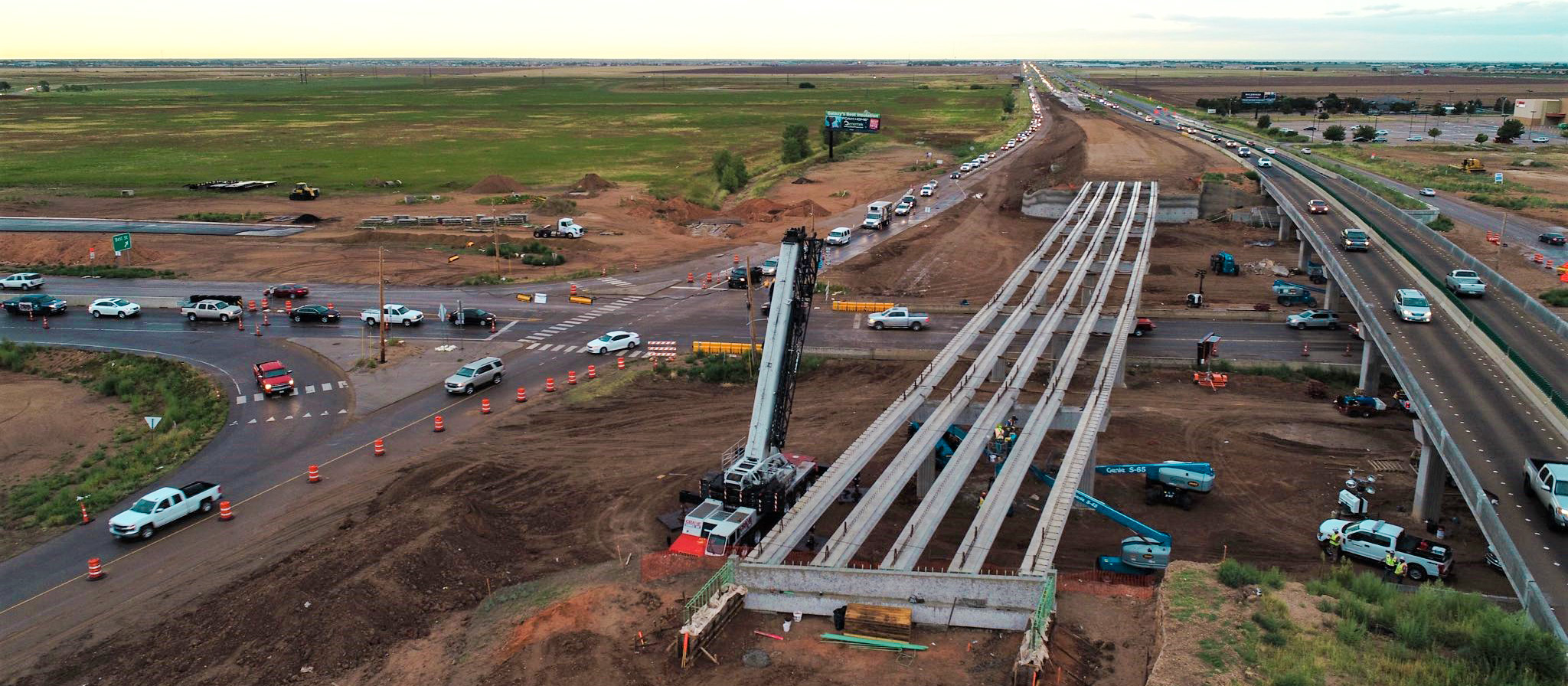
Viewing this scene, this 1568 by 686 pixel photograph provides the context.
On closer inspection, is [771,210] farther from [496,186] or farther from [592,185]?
[496,186]

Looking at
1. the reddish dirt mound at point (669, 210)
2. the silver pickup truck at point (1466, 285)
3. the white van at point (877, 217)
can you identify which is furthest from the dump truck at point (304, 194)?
the silver pickup truck at point (1466, 285)

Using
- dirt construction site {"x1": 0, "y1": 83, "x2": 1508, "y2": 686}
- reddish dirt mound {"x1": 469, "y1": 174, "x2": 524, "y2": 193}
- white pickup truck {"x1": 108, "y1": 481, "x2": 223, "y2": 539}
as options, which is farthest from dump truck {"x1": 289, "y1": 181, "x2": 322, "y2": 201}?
white pickup truck {"x1": 108, "y1": 481, "x2": 223, "y2": 539}

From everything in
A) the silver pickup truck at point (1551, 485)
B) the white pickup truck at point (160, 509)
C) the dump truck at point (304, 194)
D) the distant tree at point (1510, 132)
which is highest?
the distant tree at point (1510, 132)

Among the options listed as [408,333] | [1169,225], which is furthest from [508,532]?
[1169,225]

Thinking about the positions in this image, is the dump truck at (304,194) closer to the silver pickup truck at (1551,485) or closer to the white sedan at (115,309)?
the white sedan at (115,309)

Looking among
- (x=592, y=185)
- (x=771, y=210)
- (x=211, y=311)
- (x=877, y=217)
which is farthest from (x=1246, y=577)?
(x=592, y=185)
